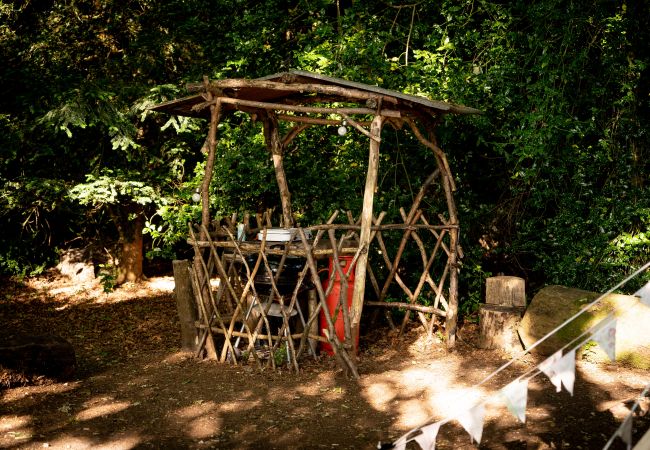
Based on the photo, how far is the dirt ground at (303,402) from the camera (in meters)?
4.34

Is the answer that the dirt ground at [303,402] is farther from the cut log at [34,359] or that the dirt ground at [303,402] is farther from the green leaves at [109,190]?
the green leaves at [109,190]

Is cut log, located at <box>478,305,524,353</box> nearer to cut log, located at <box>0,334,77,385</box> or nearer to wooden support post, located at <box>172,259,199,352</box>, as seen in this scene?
wooden support post, located at <box>172,259,199,352</box>

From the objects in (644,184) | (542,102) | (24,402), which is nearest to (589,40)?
(542,102)

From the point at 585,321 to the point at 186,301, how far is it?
4.10 meters

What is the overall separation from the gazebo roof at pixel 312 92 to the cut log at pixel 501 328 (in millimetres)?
2146

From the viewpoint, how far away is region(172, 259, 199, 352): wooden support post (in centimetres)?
654

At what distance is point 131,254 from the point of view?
1066cm

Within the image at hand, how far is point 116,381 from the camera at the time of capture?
5805mm

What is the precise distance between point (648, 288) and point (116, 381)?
488 cm

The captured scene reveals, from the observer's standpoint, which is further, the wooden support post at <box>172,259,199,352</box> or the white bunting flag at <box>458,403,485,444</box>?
the wooden support post at <box>172,259,199,352</box>

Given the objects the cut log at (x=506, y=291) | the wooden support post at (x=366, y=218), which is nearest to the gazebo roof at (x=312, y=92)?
the wooden support post at (x=366, y=218)

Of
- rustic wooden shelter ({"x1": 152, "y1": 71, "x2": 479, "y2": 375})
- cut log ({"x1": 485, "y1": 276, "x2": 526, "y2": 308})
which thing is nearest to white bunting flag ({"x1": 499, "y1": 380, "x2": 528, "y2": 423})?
rustic wooden shelter ({"x1": 152, "y1": 71, "x2": 479, "y2": 375})

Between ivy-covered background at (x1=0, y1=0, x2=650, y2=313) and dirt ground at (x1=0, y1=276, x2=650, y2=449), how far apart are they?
1.79 m

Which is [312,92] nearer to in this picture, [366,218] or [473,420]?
[366,218]
